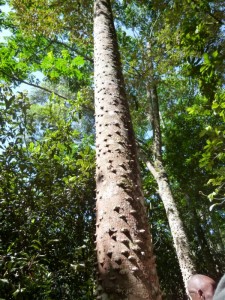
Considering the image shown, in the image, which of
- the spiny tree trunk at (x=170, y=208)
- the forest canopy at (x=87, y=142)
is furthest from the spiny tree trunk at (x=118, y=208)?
the spiny tree trunk at (x=170, y=208)

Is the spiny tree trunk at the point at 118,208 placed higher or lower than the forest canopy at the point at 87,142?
lower

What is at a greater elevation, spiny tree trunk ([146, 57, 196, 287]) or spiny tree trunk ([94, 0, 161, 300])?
spiny tree trunk ([146, 57, 196, 287])

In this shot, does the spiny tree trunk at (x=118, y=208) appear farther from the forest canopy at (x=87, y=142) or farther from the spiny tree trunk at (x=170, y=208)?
the spiny tree trunk at (x=170, y=208)

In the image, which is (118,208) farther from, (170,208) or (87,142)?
(87,142)

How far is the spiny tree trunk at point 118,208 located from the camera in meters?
1.39

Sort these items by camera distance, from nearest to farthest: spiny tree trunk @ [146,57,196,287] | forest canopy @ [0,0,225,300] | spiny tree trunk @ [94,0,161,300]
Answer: spiny tree trunk @ [94,0,161,300] < forest canopy @ [0,0,225,300] < spiny tree trunk @ [146,57,196,287]

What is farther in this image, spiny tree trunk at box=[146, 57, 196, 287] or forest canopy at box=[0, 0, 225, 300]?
spiny tree trunk at box=[146, 57, 196, 287]

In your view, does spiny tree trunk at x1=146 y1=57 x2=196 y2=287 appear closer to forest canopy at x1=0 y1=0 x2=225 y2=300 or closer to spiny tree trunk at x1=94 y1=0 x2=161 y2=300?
forest canopy at x1=0 y1=0 x2=225 y2=300

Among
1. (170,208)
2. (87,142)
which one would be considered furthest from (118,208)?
(87,142)

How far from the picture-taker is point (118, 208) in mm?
1691

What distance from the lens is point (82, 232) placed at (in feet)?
22.2

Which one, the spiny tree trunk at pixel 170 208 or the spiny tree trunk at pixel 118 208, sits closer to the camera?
the spiny tree trunk at pixel 118 208

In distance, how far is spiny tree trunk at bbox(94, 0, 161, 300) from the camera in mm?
1392

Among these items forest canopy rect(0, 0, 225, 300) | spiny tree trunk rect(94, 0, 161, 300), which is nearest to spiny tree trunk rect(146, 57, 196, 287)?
forest canopy rect(0, 0, 225, 300)
